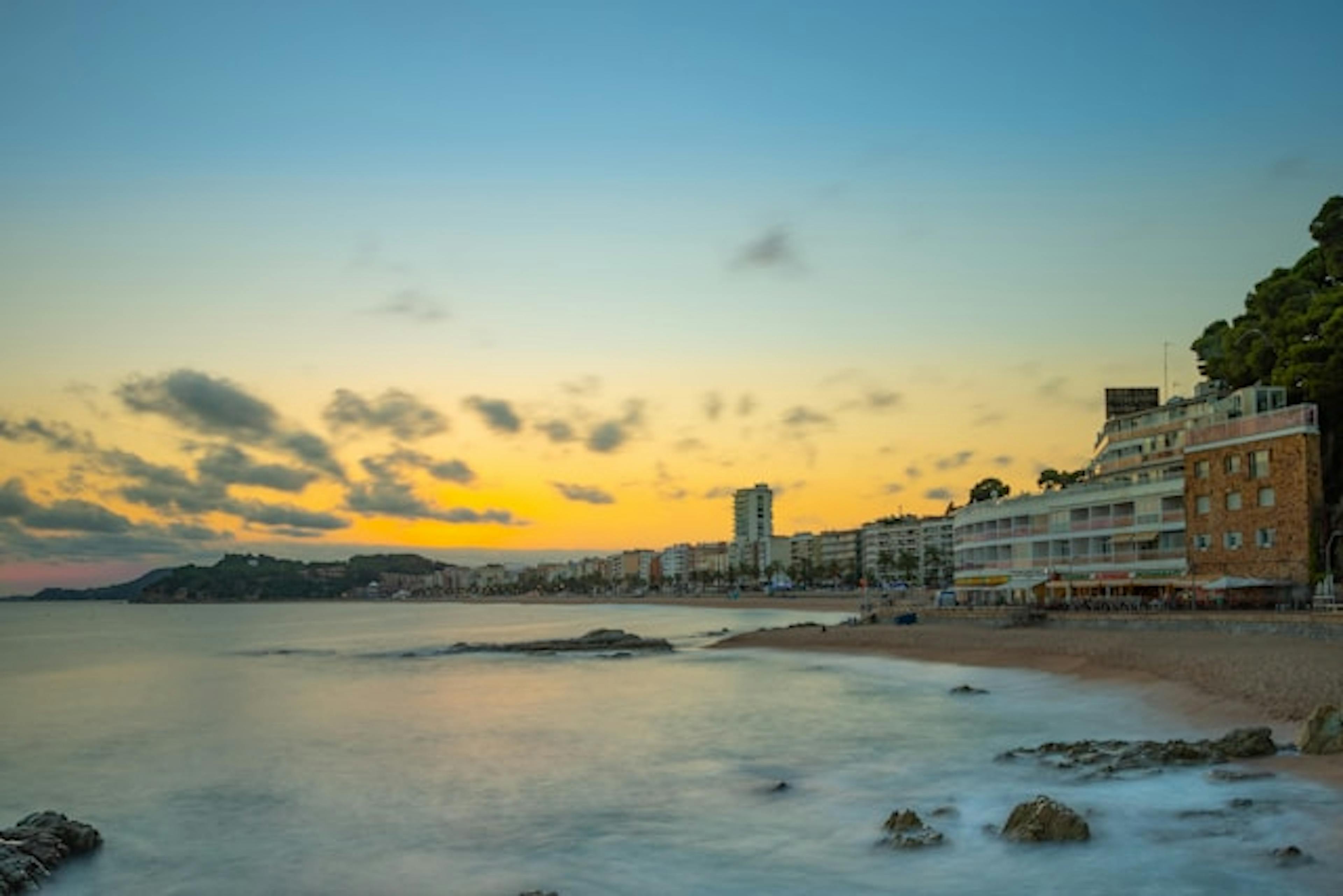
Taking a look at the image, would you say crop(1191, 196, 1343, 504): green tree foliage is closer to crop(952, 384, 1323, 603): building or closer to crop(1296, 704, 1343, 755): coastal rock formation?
crop(952, 384, 1323, 603): building

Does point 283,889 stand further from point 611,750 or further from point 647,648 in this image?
point 647,648

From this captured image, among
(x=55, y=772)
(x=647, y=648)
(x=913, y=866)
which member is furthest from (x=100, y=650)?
(x=913, y=866)

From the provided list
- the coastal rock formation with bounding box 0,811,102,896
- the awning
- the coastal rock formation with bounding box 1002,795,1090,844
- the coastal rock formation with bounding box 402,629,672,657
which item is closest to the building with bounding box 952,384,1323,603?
the awning

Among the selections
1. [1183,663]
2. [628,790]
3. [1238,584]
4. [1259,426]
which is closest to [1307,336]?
[1259,426]

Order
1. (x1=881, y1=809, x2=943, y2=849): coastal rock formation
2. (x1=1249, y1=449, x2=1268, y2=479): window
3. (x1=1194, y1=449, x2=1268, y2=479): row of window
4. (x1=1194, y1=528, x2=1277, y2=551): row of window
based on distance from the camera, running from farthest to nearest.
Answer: (x1=1194, y1=449, x2=1268, y2=479): row of window → (x1=1249, y1=449, x2=1268, y2=479): window → (x1=1194, y1=528, x2=1277, y2=551): row of window → (x1=881, y1=809, x2=943, y2=849): coastal rock formation

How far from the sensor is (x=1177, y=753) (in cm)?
2133

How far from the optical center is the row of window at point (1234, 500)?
5012cm

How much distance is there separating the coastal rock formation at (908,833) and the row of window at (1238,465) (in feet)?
132

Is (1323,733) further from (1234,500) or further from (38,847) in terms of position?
(1234,500)

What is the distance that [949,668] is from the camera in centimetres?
4909

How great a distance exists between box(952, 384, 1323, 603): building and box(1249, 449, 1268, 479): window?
Result: 0.06m

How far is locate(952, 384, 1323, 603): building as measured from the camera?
4903 cm

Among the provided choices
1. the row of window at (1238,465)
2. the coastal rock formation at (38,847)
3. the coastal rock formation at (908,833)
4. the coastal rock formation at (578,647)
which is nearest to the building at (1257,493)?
the row of window at (1238,465)

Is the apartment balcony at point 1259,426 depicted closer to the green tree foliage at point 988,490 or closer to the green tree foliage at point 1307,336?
the green tree foliage at point 1307,336
